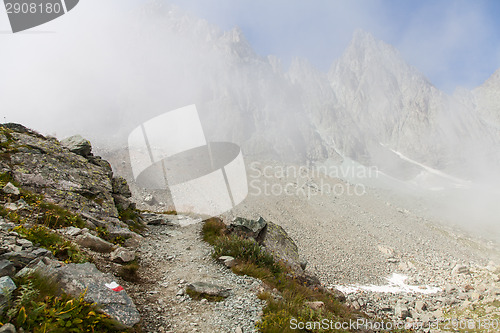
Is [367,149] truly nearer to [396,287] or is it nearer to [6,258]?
[396,287]

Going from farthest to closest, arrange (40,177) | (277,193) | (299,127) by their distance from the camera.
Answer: (299,127) → (277,193) → (40,177)

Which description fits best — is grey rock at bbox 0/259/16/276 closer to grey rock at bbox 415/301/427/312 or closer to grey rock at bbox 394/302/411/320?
grey rock at bbox 394/302/411/320

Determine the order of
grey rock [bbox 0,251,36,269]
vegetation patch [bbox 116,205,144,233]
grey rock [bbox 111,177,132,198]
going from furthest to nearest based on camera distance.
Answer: grey rock [bbox 111,177,132,198], vegetation patch [bbox 116,205,144,233], grey rock [bbox 0,251,36,269]

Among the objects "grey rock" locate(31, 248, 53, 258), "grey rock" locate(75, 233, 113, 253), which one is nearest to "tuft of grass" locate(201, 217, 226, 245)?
"grey rock" locate(75, 233, 113, 253)

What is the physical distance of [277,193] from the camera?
46031 mm

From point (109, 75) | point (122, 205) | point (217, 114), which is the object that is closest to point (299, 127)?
point (217, 114)

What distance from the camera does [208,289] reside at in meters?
6.50

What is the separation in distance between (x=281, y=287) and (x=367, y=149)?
596ft

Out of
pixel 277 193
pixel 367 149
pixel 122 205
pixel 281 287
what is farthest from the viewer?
pixel 367 149

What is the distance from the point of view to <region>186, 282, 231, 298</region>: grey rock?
6391mm

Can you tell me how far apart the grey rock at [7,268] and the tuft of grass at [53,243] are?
50.8 inches

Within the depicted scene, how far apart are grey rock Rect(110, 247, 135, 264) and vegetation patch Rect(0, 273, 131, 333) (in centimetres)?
299

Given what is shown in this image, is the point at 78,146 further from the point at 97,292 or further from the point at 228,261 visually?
the point at 97,292

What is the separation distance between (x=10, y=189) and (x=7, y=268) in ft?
16.5
